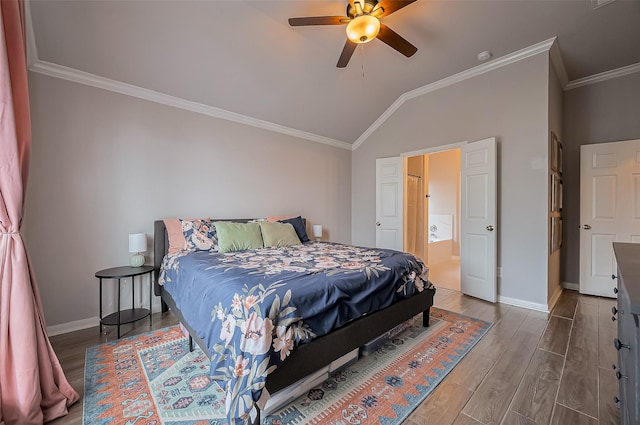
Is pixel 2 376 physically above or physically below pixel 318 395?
above

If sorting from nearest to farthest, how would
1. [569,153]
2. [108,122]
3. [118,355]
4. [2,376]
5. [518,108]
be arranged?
→ [2,376] < [118,355] < [108,122] < [518,108] < [569,153]

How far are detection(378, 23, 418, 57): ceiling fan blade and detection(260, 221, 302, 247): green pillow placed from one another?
7.74ft

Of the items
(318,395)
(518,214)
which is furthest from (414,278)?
(518,214)

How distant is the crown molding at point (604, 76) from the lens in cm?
344

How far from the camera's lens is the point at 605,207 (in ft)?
11.6

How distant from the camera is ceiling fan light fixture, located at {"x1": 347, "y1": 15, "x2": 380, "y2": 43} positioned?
208 cm

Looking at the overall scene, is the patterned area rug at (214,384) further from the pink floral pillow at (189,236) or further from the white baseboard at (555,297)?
the white baseboard at (555,297)

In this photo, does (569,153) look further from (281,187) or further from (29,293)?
(29,293)

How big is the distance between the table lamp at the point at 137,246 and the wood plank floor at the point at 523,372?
634mm

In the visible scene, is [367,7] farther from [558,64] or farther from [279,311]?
[558,64]

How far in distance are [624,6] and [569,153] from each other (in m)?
1.97

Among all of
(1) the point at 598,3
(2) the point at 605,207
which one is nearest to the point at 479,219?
(2) the point at 605,207

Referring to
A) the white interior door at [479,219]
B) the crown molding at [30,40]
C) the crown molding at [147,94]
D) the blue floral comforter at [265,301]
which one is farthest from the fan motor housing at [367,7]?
the crown molding at [30,40]

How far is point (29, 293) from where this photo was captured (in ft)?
4.75
